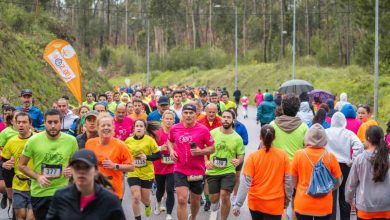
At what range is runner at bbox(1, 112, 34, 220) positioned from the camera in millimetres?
9219

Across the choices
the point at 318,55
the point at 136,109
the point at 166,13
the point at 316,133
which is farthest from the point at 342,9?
the point at 316,133

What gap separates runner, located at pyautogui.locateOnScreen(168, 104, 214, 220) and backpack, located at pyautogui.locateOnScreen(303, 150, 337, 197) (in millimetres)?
2167

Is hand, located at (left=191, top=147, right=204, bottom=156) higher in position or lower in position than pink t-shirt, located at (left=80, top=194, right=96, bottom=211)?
lower

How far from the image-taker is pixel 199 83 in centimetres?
7375

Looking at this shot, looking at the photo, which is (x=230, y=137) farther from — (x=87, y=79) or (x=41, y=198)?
(x=87, y=79)

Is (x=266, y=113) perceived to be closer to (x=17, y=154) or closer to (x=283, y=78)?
(x=17, y=154)

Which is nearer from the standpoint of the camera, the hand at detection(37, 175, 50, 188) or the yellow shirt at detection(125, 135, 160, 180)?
the hand at detection(37, 175, 50, 188)

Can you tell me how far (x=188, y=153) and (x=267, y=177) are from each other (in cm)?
211

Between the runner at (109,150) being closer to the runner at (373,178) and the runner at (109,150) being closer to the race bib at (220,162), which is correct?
the race bib at (220,162)

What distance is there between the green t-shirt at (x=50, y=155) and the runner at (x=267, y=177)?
75.5 inches

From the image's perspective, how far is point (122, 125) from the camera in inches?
491

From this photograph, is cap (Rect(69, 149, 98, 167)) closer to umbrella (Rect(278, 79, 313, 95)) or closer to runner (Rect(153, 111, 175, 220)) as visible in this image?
runner (Rect(153, 111, 175, 220))

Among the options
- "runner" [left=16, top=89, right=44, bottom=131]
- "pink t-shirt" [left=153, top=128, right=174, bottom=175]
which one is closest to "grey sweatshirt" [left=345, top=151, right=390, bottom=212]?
"pink t-shirt" [left=153, top=128, right=174, bottom=175]

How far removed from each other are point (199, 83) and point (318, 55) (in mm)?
12003
